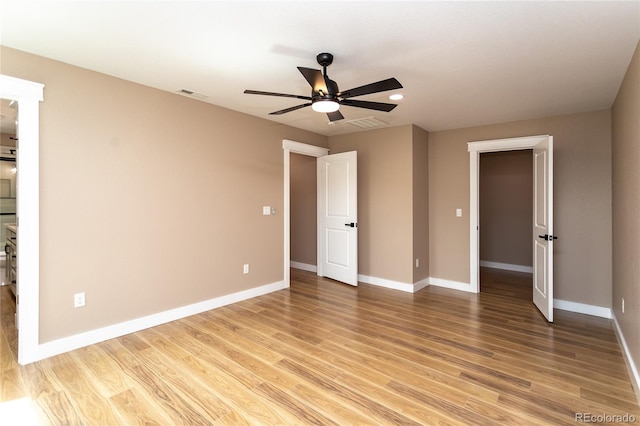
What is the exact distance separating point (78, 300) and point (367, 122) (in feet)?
12.7

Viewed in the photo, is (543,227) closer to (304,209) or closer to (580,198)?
(580,198)

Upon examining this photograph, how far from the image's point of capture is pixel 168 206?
11.3 ft

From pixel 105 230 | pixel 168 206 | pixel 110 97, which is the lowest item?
pixel 105 230

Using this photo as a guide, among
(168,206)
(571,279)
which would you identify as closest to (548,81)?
(571,279)

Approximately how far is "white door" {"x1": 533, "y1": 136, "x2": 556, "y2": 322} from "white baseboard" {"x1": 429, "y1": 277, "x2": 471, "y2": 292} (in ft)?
2.87

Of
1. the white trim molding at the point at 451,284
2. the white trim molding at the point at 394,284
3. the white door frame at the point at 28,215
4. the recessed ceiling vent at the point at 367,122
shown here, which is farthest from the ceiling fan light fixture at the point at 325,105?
the white trim molding at the point at 451,284

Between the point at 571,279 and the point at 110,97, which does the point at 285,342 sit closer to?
the point at 110,97

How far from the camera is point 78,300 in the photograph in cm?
286

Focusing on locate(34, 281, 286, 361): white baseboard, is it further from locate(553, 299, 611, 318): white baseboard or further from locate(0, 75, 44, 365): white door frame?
locate(553, 299, 611, 318): white baseboard

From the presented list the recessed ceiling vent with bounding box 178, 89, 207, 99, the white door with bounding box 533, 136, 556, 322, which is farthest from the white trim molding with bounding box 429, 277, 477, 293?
the recessed ceiling vent with bounding box 178, 89, 207, 99

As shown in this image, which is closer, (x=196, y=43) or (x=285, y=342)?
(x=196, y=43)

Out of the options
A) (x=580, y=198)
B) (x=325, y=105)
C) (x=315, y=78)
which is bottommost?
(x=580, y=198)

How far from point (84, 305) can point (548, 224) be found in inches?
185

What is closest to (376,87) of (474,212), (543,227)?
(543,227)
